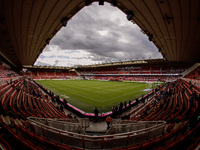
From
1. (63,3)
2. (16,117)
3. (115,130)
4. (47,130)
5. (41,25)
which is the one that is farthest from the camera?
(41,25)

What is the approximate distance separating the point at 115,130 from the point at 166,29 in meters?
11.0

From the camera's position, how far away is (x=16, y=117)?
618 centimetres

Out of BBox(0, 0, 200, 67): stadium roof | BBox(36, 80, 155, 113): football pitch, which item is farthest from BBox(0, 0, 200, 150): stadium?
BBox(36, 80, 155, 113): football pitch

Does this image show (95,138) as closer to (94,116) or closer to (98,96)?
(94,116)

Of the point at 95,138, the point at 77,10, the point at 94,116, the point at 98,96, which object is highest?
the point at 77,10

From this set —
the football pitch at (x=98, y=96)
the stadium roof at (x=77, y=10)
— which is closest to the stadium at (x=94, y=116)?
the stadium roof at (x=77, y=10)

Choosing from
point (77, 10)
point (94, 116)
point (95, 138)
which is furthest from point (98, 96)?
point (95, 138)

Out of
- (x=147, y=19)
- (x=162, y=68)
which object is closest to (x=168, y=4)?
(x=147, y=19)

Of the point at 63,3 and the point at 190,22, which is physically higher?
the point at 63,3

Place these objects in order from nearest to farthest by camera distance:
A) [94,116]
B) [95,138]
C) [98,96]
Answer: [95,138], [94,116], [98,96]

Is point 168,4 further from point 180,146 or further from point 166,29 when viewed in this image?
point 180,146

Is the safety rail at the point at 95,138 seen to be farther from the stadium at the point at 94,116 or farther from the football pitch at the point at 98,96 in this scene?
the football pitch at the point at 98,96

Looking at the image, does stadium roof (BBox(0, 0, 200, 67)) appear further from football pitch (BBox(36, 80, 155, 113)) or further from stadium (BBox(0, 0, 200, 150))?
football pitch (BBox(36, 80, 155, 113))

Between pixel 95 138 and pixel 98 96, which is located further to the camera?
pixel 98 96
